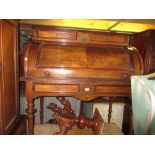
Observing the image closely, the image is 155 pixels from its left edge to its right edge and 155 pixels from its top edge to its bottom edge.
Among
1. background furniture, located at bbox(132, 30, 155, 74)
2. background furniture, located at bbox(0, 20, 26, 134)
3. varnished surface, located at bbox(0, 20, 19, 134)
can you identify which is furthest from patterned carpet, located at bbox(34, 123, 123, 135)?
background furniture, located at bbox(132, 30, 155, 74)

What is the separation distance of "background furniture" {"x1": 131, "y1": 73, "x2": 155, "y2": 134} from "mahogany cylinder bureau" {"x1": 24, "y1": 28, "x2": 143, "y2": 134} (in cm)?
53

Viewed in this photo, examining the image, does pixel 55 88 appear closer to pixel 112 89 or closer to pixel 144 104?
pixel 112 89

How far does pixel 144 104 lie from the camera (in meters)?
0.99

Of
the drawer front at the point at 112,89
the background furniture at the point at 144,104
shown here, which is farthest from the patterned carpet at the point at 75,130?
the background furniture at the point at 144,104

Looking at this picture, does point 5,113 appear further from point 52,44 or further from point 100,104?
point 100,104

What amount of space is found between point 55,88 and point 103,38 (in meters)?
0.79

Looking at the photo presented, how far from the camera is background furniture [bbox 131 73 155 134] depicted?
937mm

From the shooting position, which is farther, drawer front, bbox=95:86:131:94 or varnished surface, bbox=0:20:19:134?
drawer front, bbox=95:86:131:94

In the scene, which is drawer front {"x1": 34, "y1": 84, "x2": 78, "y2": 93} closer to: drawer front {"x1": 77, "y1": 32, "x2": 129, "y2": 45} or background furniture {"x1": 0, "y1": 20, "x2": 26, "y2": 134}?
background furniture {"x1": 0, "y1": 20, "x2": 26, "y2": 134}

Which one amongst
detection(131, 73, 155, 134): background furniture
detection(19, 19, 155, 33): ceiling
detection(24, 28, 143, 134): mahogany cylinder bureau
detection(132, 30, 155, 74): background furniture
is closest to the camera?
detection(131, 73, 155, 134): background furniture

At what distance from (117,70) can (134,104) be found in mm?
562
